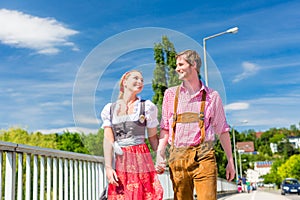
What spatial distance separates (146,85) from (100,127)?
51 centimetres

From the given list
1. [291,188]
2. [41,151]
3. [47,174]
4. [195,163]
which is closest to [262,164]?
[291,188]

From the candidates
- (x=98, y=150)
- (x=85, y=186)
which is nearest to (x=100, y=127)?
(x=98, y=150)

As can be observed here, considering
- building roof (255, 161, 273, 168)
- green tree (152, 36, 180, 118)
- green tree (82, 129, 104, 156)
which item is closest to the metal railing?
→ green tree (82, 129, 104, 156)

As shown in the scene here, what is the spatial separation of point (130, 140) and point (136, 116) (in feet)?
0.66

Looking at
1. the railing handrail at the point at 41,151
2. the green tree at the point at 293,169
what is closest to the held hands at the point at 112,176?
the railing handrail at the point at 41,151

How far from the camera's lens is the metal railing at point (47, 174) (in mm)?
4770

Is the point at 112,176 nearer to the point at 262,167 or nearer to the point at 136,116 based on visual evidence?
the point at 136,116

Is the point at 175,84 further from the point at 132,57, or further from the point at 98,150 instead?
the point at 98,150

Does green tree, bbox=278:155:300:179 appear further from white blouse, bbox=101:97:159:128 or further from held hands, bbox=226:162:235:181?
white blouse, bbox=101:97:159:128

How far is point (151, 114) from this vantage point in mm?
3598

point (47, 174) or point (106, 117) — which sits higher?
point (106, 117)

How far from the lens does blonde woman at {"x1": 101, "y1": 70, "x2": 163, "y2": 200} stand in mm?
3531

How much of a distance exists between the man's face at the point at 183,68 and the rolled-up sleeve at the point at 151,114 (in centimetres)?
31

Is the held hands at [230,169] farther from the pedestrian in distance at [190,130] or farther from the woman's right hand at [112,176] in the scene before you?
the woman's right hand at [112,176]
